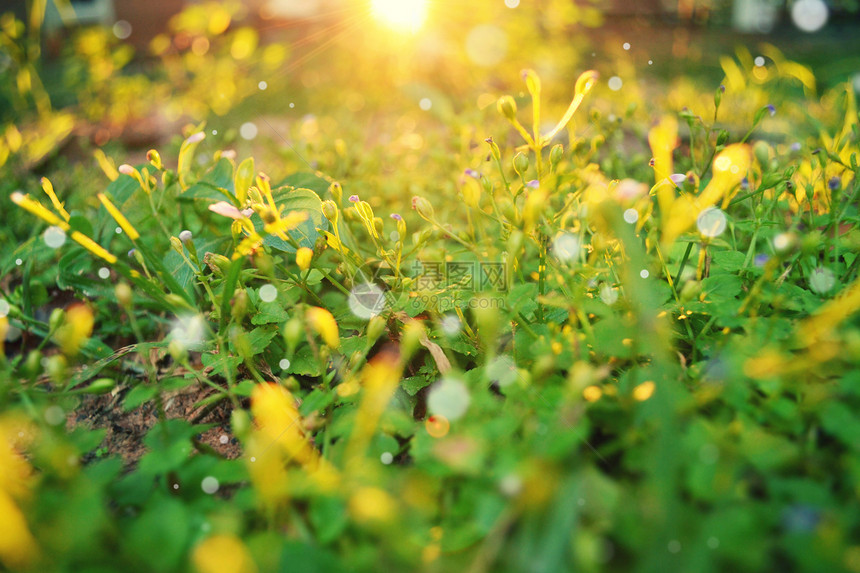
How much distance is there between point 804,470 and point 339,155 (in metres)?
1.40

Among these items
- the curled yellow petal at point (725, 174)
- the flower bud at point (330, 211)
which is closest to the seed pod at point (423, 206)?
the flower bud at point (330, 211)

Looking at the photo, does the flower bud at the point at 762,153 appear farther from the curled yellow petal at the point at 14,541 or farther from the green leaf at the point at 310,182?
the curled yellow petal at the point at 14,541

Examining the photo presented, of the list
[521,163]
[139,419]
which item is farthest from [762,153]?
[139,419]

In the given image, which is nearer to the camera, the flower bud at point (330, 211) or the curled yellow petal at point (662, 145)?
the curled yellow petal at point (662, 145)

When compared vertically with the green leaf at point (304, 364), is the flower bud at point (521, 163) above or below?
above

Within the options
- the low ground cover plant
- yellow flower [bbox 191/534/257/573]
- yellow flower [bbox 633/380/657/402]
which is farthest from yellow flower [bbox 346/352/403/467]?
yellow flower [bbox 633/380/657/402]

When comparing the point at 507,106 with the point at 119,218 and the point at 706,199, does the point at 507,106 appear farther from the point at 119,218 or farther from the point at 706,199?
the point at 119,218

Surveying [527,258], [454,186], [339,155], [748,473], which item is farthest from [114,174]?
[748,473]

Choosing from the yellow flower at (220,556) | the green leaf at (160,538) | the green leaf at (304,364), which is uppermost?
the yellow flower at (220,556)

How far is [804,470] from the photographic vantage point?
1.93 feet

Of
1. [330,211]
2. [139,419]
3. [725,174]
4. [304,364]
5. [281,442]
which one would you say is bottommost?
[139,419]

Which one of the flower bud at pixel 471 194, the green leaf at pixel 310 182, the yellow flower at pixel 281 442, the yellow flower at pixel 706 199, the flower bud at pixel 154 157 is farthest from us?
the green leaf at pixel 310 182

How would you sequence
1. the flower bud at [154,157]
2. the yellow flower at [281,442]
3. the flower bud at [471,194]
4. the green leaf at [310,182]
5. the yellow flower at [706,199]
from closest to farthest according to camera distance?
the yellow flower at [281,442], the yellow flower at [706,199], the flower bud at [471,194], the flower bud at [154,157], the green leaf at [310,182]

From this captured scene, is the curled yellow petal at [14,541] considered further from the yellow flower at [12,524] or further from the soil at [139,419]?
the soil at [139,419]
